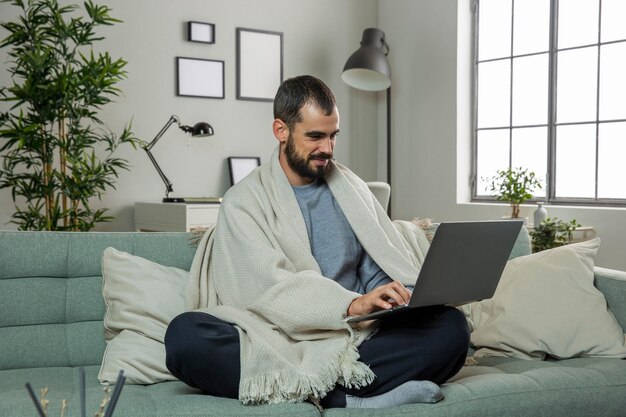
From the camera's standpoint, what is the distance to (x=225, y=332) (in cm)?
190

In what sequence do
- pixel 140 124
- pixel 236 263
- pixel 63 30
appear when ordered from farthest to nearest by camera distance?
pixel 140 124 → pixel 63 30 → pixel 236 263

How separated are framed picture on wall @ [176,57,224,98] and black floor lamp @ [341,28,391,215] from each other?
868mm

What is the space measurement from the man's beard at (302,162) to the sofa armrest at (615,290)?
38.3 inches

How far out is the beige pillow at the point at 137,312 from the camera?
2023 millimetres

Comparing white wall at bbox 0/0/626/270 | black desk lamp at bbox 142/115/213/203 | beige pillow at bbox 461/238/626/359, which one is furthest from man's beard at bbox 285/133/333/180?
white wall at bbox 0/0/626/270

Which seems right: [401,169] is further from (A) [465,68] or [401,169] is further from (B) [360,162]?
(A) [465,68]

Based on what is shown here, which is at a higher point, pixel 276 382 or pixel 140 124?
pixel 140 124

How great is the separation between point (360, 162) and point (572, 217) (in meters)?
1.82

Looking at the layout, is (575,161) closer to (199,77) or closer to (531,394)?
(199,77)

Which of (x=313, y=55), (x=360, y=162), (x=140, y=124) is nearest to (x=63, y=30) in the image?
(x=140, y=124)

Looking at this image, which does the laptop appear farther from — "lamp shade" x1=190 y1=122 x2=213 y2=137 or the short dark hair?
"lamp shade" x1=190 y1=122 x2=213 y2=137

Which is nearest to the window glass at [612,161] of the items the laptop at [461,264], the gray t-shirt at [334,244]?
the gray t-shirt at [334,244]

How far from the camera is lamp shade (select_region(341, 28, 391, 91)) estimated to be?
5.09 meters

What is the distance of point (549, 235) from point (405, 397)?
2.44 metres
